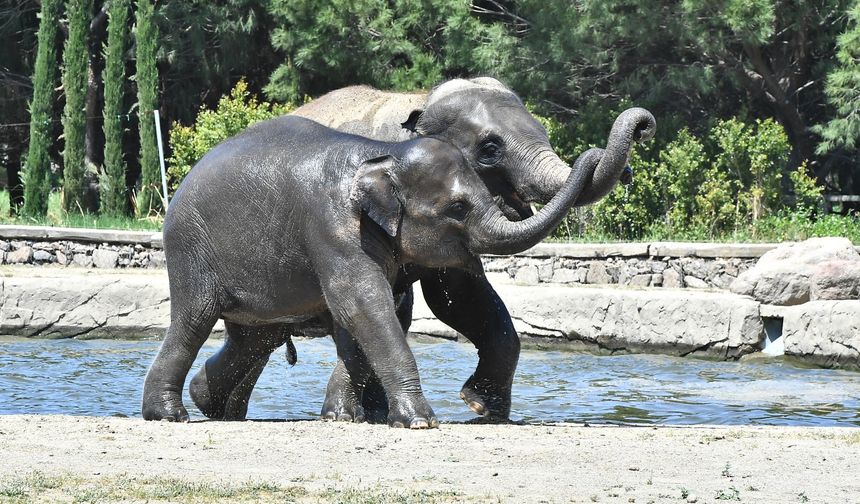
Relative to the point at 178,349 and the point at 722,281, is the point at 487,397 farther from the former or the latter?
the point at 722,281

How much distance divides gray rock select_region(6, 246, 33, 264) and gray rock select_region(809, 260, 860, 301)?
37.5 ft

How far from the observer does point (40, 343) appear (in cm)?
1593

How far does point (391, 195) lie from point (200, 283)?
1.51m

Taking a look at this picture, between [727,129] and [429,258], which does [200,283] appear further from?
[727,129]

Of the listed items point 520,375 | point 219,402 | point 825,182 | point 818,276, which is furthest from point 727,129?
point 219,402

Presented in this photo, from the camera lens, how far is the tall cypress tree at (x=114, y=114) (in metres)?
27.0

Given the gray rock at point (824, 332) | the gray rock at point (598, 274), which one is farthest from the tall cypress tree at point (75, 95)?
the gray rock at point (824, 332)

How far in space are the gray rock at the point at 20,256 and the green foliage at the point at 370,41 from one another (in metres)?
6.57

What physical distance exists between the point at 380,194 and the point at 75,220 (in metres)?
17.5

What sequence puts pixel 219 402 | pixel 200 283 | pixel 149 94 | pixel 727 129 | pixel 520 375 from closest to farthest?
pixel 200 283 < pixel 219 402 < pixel 520 375 < pixel 727 129 < pixel 149 94

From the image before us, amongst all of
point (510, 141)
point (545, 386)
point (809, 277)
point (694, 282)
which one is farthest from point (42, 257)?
point (510, 141)

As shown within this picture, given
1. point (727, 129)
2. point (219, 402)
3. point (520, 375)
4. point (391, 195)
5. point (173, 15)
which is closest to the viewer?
point (391, 195)

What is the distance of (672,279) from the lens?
17.2m

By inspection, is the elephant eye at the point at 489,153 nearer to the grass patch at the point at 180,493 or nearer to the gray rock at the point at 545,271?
the grass patch at the point at 180,493
